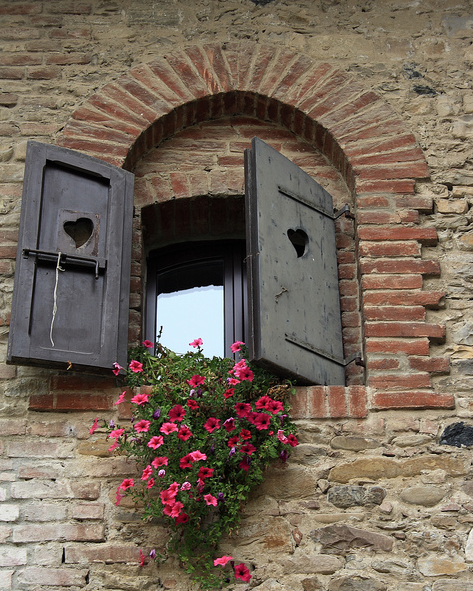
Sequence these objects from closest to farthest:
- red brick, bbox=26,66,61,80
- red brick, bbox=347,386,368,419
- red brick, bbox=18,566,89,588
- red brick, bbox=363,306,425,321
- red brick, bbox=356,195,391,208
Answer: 1. red brick, bbox=18,566,89,588
2. red brick, bbox=347,386,368,419
3. red brick, bbox=363,306,425,321
4. red brick, bbox=356,195,391,208
5. red brick, bbox=26,66,61,80

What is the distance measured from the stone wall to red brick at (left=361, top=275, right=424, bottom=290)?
1cm

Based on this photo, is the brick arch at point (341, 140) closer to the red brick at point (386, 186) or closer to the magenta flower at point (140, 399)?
the red brick at point (386, 186)

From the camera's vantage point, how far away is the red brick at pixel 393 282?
4.63m

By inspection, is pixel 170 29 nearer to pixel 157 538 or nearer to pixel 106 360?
pixel 106 360

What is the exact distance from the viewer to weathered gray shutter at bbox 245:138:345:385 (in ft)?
14.0

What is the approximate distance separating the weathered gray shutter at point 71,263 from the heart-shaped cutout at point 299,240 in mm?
843

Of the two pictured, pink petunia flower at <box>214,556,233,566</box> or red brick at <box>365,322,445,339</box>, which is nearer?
pink petunia flower at <box>214,556,233,566</box>

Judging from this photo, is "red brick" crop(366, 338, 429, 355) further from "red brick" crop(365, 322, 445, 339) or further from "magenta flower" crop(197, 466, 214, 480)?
"magenta flower" crop(197, 466, 214, 480)

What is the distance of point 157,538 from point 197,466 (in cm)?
37

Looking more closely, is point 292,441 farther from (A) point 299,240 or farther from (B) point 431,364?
(A) point 299,240

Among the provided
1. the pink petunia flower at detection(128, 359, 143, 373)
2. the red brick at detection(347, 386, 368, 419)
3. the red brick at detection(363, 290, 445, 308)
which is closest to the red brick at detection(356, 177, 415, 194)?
the red brick at detection(363, 290, 445, 308)

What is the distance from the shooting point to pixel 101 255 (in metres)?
4.46

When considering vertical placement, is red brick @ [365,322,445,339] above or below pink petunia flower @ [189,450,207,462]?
above

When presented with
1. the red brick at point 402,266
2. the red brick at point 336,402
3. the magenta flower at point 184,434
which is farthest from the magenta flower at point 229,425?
the red brick at point 402,266
